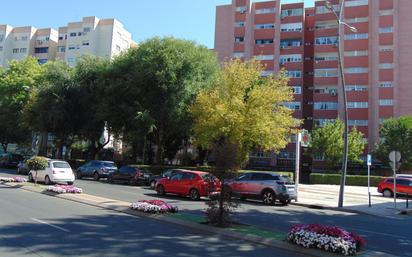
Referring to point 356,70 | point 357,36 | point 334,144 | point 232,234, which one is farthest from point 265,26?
point 232,234

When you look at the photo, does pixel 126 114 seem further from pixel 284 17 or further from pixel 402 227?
pixel 284 17

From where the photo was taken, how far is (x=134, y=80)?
43.1 meters

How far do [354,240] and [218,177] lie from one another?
433 centimetres

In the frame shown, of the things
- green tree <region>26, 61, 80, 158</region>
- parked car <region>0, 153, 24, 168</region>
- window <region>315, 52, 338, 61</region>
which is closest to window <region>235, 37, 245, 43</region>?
window <region>315, 52, 338, 61</region>

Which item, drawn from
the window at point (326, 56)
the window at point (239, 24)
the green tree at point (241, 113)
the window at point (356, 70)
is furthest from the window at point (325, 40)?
the green tree at point (241, 113)

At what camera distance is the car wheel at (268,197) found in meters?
24.4

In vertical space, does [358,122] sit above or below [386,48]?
below

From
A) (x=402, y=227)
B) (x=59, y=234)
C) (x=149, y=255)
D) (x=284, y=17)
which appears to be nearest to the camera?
(x=149, y=255)

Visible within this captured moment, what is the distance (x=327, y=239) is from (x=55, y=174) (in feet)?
71.6

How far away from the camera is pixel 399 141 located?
190 feet

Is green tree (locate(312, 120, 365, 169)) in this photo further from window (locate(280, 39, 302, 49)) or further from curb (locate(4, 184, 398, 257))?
curb (locate(4, 184, 398, 257))

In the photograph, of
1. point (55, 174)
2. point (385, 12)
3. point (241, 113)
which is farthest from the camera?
point (385, 12)

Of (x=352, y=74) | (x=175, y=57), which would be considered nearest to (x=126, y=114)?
(x=175, y=57)

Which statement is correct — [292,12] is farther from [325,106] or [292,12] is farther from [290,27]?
[325,106]
